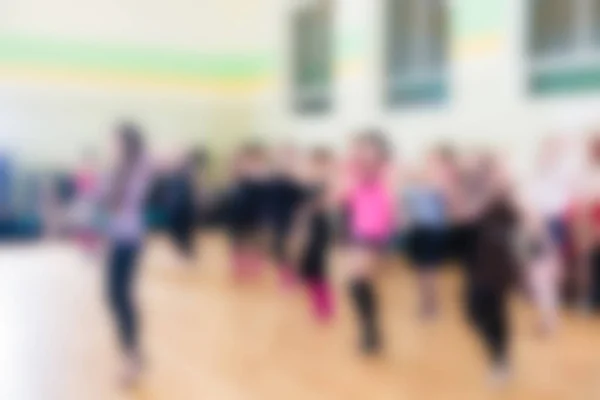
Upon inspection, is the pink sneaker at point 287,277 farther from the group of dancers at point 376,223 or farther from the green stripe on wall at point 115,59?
the green stripe on wall at point 115,59

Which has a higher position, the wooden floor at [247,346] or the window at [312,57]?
the window at [312,57]

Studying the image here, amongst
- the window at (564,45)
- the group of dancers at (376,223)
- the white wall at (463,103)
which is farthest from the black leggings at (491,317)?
the window at (564,45)

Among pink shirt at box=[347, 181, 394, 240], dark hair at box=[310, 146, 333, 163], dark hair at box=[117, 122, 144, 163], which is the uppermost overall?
dark hair at box=[117, 122, 144, 163]

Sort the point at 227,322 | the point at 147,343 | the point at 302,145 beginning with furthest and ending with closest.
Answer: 1. the point at 227,322
2. the point at 147,343
3. the point at 302,145

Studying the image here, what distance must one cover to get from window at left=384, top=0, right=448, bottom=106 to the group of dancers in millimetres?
126

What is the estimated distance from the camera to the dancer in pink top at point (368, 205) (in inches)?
80.5

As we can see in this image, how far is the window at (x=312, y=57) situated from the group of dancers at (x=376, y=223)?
114mm

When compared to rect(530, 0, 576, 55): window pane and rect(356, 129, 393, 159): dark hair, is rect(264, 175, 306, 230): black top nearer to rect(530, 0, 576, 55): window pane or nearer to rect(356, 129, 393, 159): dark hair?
rect(356, 129, 393, 159): dark hair

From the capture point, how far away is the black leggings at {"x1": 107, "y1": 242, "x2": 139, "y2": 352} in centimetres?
200

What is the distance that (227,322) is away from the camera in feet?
8.71

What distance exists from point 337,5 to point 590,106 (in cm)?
65

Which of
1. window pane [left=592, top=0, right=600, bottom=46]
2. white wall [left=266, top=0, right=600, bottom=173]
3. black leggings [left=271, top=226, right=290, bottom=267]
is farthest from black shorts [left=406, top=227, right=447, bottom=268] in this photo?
window pane [left=592, top=0, right=600, bottom=46]

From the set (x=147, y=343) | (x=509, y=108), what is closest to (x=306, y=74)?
(x=509, y=108)

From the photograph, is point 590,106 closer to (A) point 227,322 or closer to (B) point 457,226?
(B) point 457,226
